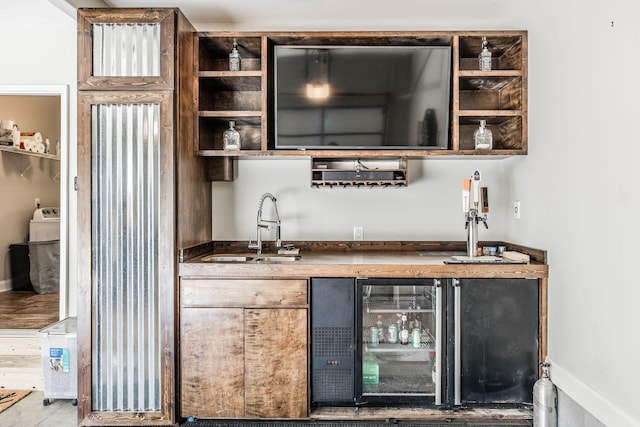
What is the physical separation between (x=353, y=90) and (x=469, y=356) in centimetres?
185

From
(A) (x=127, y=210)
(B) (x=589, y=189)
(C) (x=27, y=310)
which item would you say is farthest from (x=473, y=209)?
(C) (x=27, y=310)

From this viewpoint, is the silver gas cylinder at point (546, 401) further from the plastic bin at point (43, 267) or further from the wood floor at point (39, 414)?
the plastic bin at point (43, 267)

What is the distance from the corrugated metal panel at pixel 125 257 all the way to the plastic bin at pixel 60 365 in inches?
15.7

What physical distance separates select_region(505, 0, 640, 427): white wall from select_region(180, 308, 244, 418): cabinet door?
1.83 meters

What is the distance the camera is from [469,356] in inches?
96.1

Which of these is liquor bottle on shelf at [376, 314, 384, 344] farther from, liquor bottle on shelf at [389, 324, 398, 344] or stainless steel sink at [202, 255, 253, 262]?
stainless steel sink at [202, 255, 253, 262]

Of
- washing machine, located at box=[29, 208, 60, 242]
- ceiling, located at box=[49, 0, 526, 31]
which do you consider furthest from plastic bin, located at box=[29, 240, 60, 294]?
ceiling, located at box=[49, 0, 526, 31]

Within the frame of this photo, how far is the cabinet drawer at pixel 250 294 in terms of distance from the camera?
2.44 metres

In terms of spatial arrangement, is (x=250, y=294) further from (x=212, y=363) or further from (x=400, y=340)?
(x=400, y=340)

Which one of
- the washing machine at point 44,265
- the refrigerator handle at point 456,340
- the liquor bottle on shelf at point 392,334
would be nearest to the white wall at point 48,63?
the liquor bottle on shelf at point 392,334

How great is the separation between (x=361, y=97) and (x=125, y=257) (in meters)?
1.82

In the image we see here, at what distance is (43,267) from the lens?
5.22 meters

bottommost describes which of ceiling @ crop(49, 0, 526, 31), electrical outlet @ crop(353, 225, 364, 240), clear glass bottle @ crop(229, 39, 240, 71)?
electrical outlet @ crop(353, 225, 364, 240)

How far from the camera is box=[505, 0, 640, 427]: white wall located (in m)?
1.75
